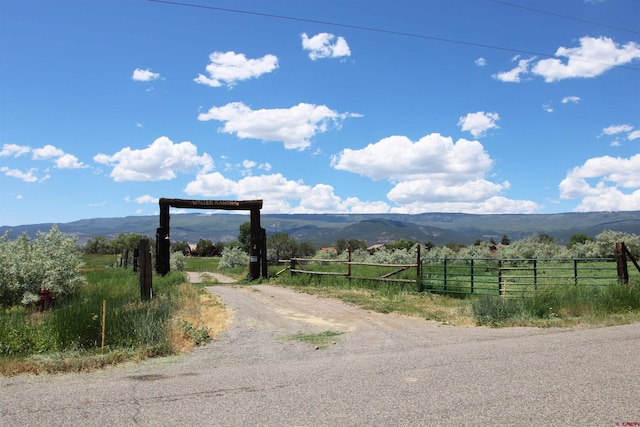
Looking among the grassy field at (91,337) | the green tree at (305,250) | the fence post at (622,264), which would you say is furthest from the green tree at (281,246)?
the grassy field at (91,337)

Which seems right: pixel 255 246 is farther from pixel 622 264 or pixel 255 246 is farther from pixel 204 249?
pixel 204 249

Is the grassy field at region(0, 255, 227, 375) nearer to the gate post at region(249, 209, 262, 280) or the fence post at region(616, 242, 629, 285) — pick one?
the fence post at region(616, 242, 629, 285)

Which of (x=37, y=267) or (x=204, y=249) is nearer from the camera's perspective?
(x=37, y=267)

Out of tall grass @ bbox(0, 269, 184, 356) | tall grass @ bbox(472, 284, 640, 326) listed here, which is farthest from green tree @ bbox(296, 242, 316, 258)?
tall grass @ bbox(0, 269, 184, 356)

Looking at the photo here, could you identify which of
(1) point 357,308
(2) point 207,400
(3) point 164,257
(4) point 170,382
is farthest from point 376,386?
(3) point 164,257

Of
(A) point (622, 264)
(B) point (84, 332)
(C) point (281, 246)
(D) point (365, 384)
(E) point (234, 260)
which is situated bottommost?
(E) point (234, 260)

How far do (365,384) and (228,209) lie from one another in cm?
1801

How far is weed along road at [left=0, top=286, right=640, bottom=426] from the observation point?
492 centimetres

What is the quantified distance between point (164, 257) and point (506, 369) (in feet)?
56.9

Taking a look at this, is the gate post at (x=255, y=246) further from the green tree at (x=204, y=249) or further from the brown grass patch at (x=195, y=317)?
the green tree at (x=204, y=249)

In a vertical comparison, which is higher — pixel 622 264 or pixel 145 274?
pixel 145 274

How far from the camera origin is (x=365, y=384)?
19.8ft

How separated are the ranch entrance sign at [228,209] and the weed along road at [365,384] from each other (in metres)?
12.3

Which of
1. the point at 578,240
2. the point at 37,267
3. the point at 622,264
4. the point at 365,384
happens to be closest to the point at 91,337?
the point at 365,384
